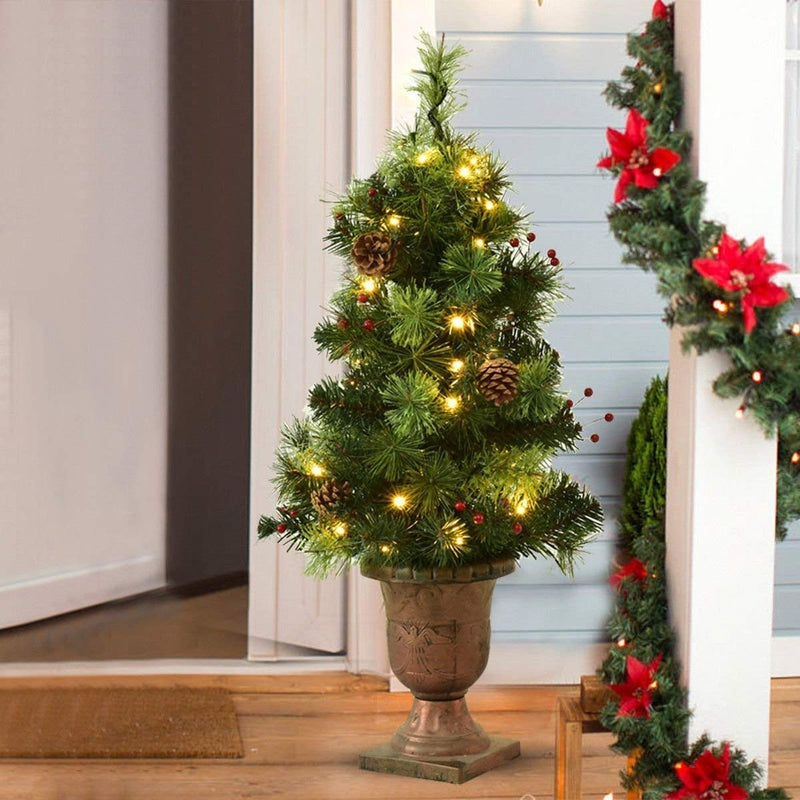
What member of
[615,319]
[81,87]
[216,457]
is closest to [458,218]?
[615,319]

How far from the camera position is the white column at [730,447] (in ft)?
5.78

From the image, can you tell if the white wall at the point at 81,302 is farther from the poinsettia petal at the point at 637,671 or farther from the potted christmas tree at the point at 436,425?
the poinsettia petal at the point at 637,671

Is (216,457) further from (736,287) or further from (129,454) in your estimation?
(736,287)

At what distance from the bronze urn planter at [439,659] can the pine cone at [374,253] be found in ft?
2.04

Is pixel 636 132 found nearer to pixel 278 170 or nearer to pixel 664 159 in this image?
pixel 664 159

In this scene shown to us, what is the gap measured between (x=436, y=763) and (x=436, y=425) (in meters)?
0.72

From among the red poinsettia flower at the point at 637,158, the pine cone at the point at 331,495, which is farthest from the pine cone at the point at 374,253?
the red poinsettia flower at the point at 637,158

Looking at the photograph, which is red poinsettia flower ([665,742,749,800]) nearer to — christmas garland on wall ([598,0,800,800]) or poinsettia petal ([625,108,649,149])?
christmas garland on wall ([598,0,800,800])

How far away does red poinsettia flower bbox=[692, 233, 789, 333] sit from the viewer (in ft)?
5.58

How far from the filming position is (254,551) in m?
3.52

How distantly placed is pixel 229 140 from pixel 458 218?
2.16 metres

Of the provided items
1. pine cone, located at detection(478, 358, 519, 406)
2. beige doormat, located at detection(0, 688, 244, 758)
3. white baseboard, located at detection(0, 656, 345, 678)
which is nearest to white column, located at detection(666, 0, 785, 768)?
pine cone, located at detection(478, 358, 519, 406)

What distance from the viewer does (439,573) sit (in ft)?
8.38

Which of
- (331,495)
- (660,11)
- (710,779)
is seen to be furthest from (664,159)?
(331,495)
